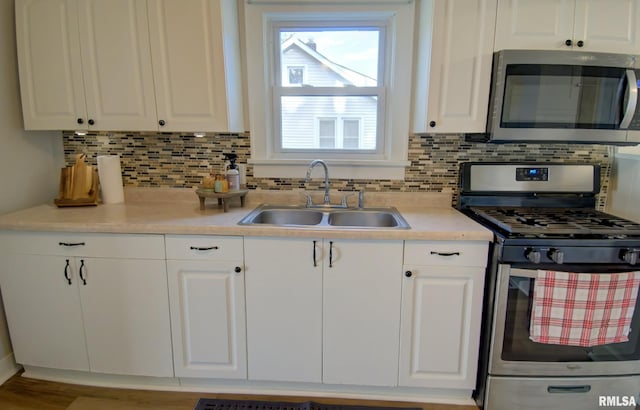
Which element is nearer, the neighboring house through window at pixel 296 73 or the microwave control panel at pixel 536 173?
the microwave control panel at pixel 536 173

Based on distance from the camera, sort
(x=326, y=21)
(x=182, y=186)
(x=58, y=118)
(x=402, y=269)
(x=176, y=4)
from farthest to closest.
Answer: (x=182, y=186)
(x=326, y=21)
(x=58, y=118)
(x=176, y=4)
(x=402, y=269)

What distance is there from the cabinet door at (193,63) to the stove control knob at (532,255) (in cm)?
159

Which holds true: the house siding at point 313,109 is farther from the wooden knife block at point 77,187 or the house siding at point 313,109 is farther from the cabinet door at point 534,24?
the wooden knife block at point 77,187

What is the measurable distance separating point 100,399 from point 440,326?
1.80 m

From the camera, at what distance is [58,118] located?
1.88m

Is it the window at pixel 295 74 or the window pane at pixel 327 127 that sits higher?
the window at pixel 295 74

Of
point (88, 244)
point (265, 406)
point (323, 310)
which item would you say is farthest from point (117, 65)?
point (265, 406)

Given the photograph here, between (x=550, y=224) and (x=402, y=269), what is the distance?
0.76m

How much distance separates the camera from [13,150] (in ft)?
6.24

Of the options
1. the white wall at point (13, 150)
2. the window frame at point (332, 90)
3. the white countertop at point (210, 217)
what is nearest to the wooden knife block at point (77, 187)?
the white countertop at point (210, 217)

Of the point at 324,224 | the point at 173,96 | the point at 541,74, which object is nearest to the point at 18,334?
the point at 173,96

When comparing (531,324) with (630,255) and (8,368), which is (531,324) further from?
(8,368)

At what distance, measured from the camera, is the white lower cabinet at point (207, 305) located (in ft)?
5.39

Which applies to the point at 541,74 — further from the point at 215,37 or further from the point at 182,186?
the point at 182,186
